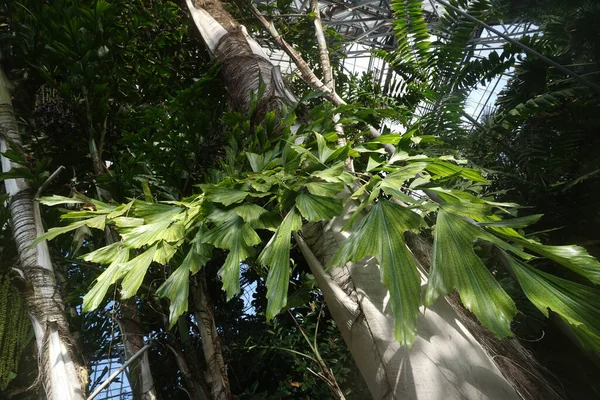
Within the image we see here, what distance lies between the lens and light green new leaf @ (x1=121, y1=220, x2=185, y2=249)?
100 centimetres

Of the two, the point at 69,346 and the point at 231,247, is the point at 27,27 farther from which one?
the point at 231,247

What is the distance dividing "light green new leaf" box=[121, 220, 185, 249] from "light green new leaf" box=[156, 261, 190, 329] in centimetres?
9

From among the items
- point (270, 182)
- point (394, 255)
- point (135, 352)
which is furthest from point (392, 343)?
point (135, 352)

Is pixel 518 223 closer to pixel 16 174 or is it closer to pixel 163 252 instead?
pixel 163 252

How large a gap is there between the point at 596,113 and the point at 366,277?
2.82m

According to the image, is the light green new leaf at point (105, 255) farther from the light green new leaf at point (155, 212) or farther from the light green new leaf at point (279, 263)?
the light green new leaf at point (279, 263)

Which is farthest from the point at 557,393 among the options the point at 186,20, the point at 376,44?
the point at 376,44

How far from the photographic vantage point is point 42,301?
4.27ft

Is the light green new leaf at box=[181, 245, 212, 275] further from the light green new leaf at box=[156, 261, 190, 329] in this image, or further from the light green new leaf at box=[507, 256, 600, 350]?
the light green new leaf at box=[507, 256, 600, 350]

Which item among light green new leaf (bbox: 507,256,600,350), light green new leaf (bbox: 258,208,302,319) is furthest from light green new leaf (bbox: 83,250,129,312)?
light green new leaf (bbox: 507,256,600,350)

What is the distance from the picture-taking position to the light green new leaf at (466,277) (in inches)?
24.6

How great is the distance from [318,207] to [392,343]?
34 centimetres

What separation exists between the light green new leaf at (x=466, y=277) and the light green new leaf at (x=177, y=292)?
58 cm

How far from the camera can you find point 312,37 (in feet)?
10.9
